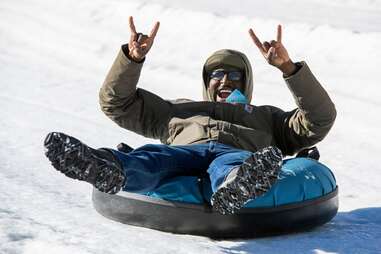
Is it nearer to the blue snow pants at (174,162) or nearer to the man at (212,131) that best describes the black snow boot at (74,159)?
the man at (212,131)

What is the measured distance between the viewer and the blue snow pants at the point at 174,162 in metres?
3.27

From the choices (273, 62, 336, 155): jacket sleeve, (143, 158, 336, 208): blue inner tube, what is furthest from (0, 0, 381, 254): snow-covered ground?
(273, 62, 336, 155): jacket sleeve

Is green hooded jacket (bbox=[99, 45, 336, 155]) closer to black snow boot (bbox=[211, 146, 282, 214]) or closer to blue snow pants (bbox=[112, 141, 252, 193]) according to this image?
blue snow pants (bbox=[112, 141, 252, 193])

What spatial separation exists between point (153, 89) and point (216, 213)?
438 centimetres

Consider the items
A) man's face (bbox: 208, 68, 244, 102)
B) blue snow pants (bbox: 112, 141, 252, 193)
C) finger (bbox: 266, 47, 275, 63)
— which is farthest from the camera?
man's face (bbox: 208, 68, 244, 102)

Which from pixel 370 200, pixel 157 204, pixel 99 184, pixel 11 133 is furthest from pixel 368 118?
pixel 99 184

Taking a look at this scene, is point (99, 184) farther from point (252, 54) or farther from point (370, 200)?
point (252, 54)

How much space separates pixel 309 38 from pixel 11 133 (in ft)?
13.8

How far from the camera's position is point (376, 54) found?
306 inches

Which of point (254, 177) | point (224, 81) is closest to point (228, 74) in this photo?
point (224, 81)

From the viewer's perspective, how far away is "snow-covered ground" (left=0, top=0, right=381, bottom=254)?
3.37 metres

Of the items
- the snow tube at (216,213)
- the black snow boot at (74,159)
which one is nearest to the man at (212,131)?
the black snow boot at (74,159)

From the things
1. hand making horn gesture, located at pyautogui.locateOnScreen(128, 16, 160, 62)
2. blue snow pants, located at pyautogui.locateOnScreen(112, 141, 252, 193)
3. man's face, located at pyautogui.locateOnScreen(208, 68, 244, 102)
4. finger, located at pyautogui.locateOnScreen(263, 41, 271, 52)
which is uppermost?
finger, located at pyautogui.locateOnScreen(263, 41, 271, 52)

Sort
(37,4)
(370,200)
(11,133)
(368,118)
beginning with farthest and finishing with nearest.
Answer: (37,4), (368,118), (11,133), (370,200)
